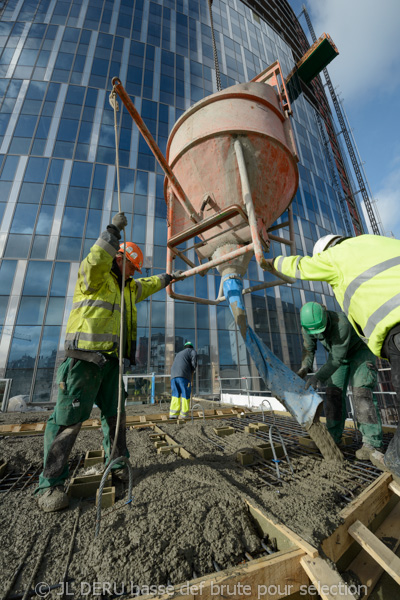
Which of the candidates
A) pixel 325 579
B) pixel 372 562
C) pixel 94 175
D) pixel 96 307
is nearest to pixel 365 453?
pixel 372 562

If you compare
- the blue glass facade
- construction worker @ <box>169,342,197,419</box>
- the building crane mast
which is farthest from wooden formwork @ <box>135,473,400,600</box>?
the building crane mast

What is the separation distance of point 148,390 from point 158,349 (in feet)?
6.77

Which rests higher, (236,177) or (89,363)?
(236,177)

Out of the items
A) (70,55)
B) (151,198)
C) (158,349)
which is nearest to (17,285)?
(158,349)

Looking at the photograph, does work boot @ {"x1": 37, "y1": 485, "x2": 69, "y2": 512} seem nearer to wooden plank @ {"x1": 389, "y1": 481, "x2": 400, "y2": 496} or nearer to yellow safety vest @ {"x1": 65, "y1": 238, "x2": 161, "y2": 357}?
yellow safety vest @ {"x1": 65, "y1": 238, "x2": 161, "y2": 357}

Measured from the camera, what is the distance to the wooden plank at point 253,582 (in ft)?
3.10

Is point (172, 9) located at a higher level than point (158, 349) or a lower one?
higher

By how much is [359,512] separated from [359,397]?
1428mm

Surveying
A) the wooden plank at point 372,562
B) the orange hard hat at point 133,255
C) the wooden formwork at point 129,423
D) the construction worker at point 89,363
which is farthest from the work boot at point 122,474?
the orange hard hat at point 133,255

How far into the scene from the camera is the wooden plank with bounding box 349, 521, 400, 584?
3.80 ft

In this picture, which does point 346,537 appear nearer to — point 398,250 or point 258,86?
point 398,250

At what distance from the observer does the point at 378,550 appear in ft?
4.13

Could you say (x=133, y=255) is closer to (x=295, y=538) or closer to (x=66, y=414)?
(x=66, y=414)

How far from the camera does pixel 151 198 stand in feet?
45.9
